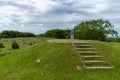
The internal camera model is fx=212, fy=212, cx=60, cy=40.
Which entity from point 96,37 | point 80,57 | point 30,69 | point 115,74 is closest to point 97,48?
point 80,57

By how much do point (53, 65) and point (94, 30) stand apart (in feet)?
86.8

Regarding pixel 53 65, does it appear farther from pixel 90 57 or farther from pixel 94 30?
pixel 94 30

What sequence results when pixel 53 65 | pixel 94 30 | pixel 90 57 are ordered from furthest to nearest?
pixel 94 30, pixel 90 57, pixel 53 65

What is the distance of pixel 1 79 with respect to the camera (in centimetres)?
1273

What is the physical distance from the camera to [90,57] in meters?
14.2

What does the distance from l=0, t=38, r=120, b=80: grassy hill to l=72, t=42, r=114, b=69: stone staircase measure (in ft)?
1.22

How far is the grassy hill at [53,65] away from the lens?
12227 millimetres

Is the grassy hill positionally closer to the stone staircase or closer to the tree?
the stone staircase

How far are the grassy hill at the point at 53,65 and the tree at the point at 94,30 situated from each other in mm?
21685

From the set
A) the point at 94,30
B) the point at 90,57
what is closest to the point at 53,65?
the point at 90,57

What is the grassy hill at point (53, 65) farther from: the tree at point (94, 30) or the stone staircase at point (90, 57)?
the tree at point (94, 30)

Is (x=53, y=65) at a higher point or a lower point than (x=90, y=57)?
lower

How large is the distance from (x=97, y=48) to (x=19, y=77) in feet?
20.6

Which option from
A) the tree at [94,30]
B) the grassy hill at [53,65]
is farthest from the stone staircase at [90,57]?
the tree at [94,30]
